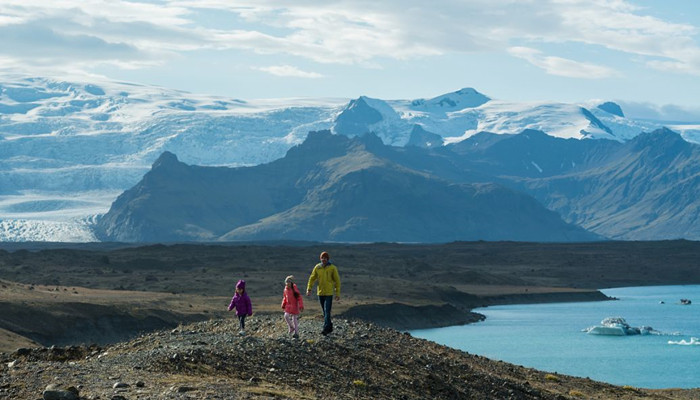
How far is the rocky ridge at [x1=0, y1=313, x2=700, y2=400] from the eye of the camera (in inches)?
1070

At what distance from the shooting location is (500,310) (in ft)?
509

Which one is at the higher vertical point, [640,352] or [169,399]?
[169,399]

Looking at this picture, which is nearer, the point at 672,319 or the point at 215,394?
the point at 215,394

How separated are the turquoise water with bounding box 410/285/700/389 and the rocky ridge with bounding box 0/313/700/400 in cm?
3929

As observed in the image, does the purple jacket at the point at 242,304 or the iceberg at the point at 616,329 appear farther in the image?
the iceberg at the point at 616,329

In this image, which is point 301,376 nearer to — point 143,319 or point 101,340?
point 101,340

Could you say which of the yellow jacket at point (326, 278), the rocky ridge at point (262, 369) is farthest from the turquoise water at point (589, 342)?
the yellow jacket at point (326, 278)

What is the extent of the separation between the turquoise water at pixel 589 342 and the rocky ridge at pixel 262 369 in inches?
1547

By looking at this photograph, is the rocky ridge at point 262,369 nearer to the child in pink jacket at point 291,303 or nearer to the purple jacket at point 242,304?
the child in pink jacket at point 291,303

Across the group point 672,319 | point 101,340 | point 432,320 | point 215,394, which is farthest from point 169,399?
point 672,319

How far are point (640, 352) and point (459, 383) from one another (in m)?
68.4

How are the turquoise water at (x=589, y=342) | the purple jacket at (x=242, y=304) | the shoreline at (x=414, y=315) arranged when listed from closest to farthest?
the purple jacket at (x=242, y=304) < the turquoise water at (x=589, y=342) < the shoreline at (x=414, y=315)

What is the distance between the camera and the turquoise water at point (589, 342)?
84.6 m

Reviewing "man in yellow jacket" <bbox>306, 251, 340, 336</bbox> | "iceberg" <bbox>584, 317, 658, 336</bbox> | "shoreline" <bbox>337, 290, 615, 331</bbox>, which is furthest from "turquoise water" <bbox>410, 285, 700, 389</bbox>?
"man in yellow jacket" <bbox>306, 251, 340, 336</bbox>
